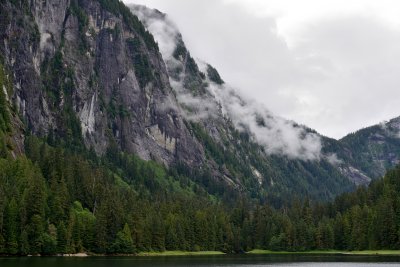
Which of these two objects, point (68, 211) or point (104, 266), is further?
point (68, 211)

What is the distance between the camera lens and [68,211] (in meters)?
173

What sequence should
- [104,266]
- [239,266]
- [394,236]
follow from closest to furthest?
[104,266] < [239,266] < [394,236]

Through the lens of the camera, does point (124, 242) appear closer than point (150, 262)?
No

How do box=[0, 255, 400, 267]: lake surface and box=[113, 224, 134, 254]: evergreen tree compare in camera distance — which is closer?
box=[0, 255, 400, 267]: lake surface

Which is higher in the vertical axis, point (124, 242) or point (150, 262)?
point (124, 242)

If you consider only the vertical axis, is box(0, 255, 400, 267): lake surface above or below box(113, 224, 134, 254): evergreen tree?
below

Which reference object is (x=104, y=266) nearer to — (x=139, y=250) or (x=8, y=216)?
(x=8, y=216)

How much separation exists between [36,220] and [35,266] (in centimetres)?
5263

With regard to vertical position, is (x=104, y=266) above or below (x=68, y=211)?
below

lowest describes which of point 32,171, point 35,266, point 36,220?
point 35,266

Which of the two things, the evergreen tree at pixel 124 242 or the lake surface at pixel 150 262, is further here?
the evergreen tree at pixel 124 242

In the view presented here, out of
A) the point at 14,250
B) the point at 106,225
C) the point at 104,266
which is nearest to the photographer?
the point at 104,266

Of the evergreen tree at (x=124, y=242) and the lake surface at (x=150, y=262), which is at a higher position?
the evergreen tree at (x=124, y=242)

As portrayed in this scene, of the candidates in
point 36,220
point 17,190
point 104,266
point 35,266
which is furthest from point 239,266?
point 17,190
